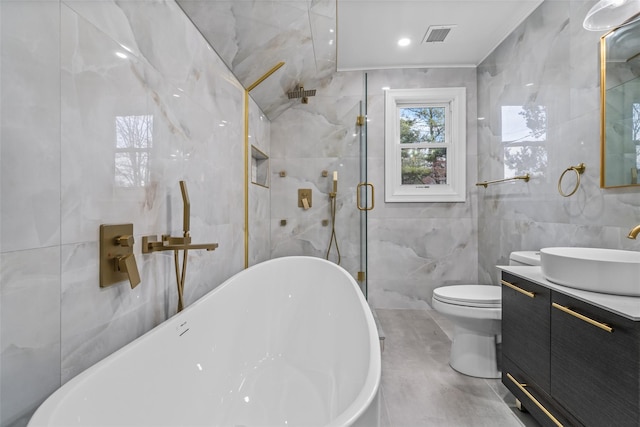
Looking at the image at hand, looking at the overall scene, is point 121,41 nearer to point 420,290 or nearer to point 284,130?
point 284,130

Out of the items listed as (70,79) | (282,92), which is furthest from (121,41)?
(282,92)

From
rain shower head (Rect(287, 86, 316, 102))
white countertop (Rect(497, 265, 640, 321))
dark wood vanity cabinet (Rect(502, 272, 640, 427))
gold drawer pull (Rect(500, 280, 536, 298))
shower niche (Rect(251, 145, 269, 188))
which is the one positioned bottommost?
dark wood vanity cabinet (Rect(502, 272, 640, 427))

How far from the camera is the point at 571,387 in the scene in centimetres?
113

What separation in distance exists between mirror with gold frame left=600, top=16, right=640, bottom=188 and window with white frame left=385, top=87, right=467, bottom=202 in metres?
1.39

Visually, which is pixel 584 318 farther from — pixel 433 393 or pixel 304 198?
pixel 304 198

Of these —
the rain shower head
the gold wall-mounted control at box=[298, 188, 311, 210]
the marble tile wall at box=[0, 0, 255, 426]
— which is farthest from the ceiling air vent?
the marble tile wall at box=[0, 0, 255, 426]

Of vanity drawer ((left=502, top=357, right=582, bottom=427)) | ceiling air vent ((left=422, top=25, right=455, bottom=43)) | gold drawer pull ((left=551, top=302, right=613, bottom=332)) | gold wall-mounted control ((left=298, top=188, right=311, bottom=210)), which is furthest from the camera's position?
gold wall-mounted control ((left=298, top=188, right=311, bottom=210))

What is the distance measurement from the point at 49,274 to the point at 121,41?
2.41ft

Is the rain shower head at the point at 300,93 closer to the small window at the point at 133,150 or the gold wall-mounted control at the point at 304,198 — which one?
the gold wall-mounted control at the point at 304,198

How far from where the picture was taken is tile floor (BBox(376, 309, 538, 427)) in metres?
1.48

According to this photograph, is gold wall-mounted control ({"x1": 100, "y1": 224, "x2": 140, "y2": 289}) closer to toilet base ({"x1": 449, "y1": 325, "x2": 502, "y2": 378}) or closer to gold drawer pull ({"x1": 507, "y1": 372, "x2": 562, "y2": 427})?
gold drawer pull ({"x1": 507, "y1": 372, "x2": 562, "y2": 427})

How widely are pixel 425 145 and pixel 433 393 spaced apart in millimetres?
2267

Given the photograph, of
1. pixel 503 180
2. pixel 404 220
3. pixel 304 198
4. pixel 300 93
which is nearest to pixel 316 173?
pixel 304 198

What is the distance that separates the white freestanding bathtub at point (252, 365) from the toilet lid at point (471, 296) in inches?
28.5
